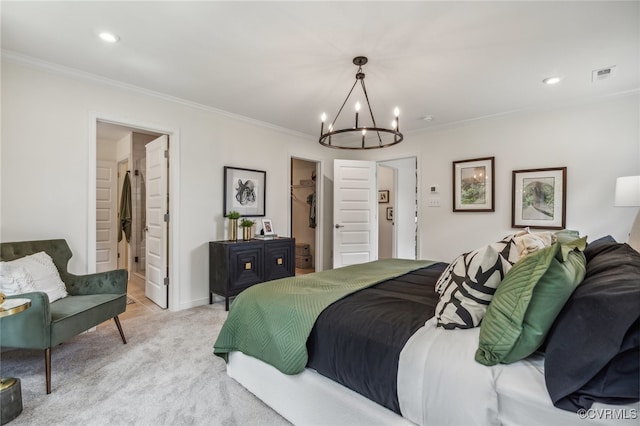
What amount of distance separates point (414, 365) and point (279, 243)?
9.47ft

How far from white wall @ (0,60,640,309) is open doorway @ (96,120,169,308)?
68.5 inches

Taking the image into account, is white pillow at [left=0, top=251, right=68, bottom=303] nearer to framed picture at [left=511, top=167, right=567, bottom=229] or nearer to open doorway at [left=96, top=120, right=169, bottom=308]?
open doorway at [left=96, top=120, right=169, bottom=308]

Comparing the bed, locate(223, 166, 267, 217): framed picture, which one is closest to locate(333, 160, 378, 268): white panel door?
locate(223, 166, 267, 217): framed picture

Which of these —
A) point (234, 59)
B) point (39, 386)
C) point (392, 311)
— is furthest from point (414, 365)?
point (234, 59)

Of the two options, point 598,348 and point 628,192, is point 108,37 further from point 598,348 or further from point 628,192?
point 628,192

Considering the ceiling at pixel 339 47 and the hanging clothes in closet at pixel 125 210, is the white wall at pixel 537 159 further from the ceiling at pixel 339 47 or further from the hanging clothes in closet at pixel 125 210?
the hanging clothes in closet at pixel 125 210

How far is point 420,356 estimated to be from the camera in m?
1.13

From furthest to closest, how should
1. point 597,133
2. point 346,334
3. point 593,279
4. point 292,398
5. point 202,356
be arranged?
point 597,133 < point 202,356 < point 292,398 < point 346,334 < point 593,279

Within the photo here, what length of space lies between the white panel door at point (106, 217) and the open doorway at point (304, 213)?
318 centimetres

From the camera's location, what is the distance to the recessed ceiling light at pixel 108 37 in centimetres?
215

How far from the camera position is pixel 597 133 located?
10.7ft

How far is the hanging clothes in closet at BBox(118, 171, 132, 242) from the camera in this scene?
4996 mm

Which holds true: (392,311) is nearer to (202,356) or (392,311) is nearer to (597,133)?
(202,356)

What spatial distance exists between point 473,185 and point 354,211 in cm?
184
